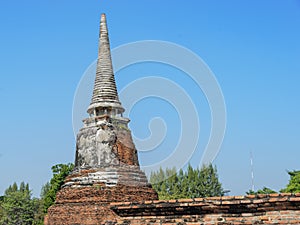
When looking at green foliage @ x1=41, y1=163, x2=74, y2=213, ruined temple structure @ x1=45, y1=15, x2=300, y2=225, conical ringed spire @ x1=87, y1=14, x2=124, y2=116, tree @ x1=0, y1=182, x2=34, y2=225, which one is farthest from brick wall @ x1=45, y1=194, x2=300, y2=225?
tree @ x1=0, y1=182, x2=34, y2=225

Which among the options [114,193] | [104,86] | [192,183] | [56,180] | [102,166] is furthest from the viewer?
A: [192,183]

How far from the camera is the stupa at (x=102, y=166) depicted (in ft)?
59.5

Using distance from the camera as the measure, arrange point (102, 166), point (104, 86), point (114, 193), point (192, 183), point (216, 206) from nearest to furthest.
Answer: point (216, 206)
point (114, 193)
point (102, 166)
point (104, 86)
point (192, 183)

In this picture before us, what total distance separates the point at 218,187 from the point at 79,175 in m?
36.0

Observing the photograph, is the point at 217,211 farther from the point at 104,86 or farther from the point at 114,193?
the point at 104,86

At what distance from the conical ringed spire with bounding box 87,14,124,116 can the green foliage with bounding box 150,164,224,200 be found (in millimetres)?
30110

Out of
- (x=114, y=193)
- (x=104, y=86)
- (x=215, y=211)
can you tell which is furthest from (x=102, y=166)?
(x=215, y=211)

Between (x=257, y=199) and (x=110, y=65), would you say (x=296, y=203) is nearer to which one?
(x=257, y=199)

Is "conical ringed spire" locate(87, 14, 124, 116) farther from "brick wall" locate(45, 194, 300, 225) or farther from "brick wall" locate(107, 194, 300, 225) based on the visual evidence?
"brick wall" locate(107, 194, 300, 225)

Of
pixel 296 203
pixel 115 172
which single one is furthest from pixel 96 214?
pixel 296 203

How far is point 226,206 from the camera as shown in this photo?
8930 millimetres

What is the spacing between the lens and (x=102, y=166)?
19.7m

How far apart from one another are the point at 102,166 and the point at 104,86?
480 cm

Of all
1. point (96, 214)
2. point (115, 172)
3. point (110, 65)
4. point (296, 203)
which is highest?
point (110, 65)
